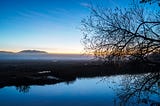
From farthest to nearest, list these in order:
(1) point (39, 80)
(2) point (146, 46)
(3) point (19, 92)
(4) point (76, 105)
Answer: (1) point (39, 80) → (3) point (19, 92) → (4) point (76, 105) → (2) point (146, 46)

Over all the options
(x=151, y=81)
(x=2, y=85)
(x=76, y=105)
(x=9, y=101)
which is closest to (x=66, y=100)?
(x=76, y=105)

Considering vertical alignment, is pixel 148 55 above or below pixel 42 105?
above

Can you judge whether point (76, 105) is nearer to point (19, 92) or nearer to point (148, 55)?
point (19, 92)

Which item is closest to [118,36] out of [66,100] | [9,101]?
[66,100]

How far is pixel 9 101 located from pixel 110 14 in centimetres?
1952

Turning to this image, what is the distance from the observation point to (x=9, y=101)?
24.5 meters

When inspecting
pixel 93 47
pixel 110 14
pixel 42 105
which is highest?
pixel 110 14

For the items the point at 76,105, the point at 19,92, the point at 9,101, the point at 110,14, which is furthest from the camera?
the point at 19,92

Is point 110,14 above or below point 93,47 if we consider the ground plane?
above

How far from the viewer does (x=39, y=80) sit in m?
39.9

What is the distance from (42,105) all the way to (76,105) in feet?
11.3

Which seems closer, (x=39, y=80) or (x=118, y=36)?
(x=118, y=36)

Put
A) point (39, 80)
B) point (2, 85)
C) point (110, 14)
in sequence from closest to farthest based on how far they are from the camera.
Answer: point (110, 14) → point (2, 85) → point (39, 80)

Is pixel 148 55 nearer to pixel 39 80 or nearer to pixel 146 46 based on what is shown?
pixel 146 46
